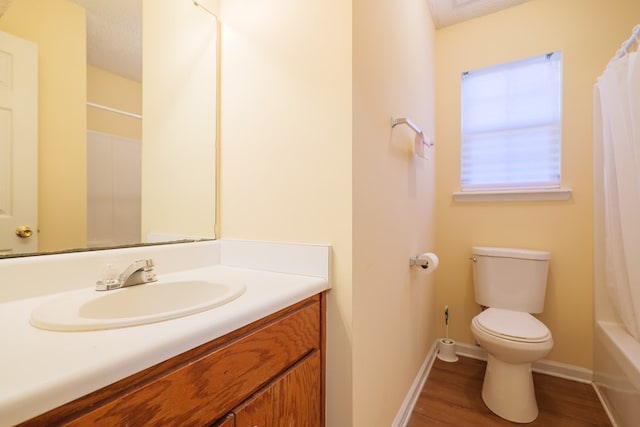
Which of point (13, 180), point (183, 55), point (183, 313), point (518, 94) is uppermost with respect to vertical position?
point (518, 94)

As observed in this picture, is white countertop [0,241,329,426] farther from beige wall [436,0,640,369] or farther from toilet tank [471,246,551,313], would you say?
beige wall [436,0,640,369]

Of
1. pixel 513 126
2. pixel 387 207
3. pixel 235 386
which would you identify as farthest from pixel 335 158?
pixel 513 126

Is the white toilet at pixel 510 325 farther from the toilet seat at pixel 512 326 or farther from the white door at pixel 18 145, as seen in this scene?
the white door at pixel 18 145

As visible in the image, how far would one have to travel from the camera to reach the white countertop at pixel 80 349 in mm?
352

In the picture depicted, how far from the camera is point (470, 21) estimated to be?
6.62 feet

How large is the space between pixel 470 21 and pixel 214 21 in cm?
179

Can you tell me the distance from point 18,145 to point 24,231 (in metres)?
0.23

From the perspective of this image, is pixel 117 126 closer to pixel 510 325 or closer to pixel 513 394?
pixel 510 325

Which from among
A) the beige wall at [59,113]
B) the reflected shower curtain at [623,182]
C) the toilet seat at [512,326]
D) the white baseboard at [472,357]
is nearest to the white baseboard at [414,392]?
the white baseboard at [472,357]

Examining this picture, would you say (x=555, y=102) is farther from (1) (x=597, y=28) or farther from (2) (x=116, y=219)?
(2) (x=116, y=219)

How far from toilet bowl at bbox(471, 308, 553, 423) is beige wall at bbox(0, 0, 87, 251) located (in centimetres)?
177

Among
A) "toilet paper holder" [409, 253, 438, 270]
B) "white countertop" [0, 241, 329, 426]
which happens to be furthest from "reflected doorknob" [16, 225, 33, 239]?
"toilet paper holder" [409, 253, 438, 270]

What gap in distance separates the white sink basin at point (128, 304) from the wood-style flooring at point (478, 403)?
1.24 m

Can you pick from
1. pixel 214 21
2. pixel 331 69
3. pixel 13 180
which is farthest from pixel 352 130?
pixel 13 180
